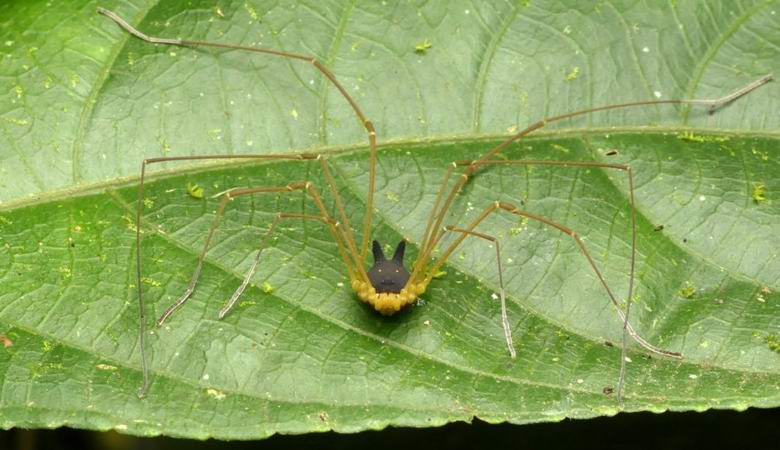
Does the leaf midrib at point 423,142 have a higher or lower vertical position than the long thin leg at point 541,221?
higher

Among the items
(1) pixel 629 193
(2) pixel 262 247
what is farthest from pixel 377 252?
(1) pixel 629 193

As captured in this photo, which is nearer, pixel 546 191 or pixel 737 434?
pixel 546 191

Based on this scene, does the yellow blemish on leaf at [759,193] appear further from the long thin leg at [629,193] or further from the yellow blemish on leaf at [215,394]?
the yellow blemish on leaf at [215,394]

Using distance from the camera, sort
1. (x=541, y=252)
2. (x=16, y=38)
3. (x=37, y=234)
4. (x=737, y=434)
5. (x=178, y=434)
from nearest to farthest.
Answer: (x=178, y=434), (x=37, y=234), (x=16, y=38), (x=541, y=252), (x=737, y=434)

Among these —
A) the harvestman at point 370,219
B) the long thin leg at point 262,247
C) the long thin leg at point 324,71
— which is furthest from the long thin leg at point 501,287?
the long thin leg at point 262,247

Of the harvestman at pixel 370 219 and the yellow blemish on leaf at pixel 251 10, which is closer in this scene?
the harvestman at pixel 370 219

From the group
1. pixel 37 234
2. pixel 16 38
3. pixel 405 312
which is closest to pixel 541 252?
pixel 405 312

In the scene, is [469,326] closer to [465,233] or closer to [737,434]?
[465,233]
